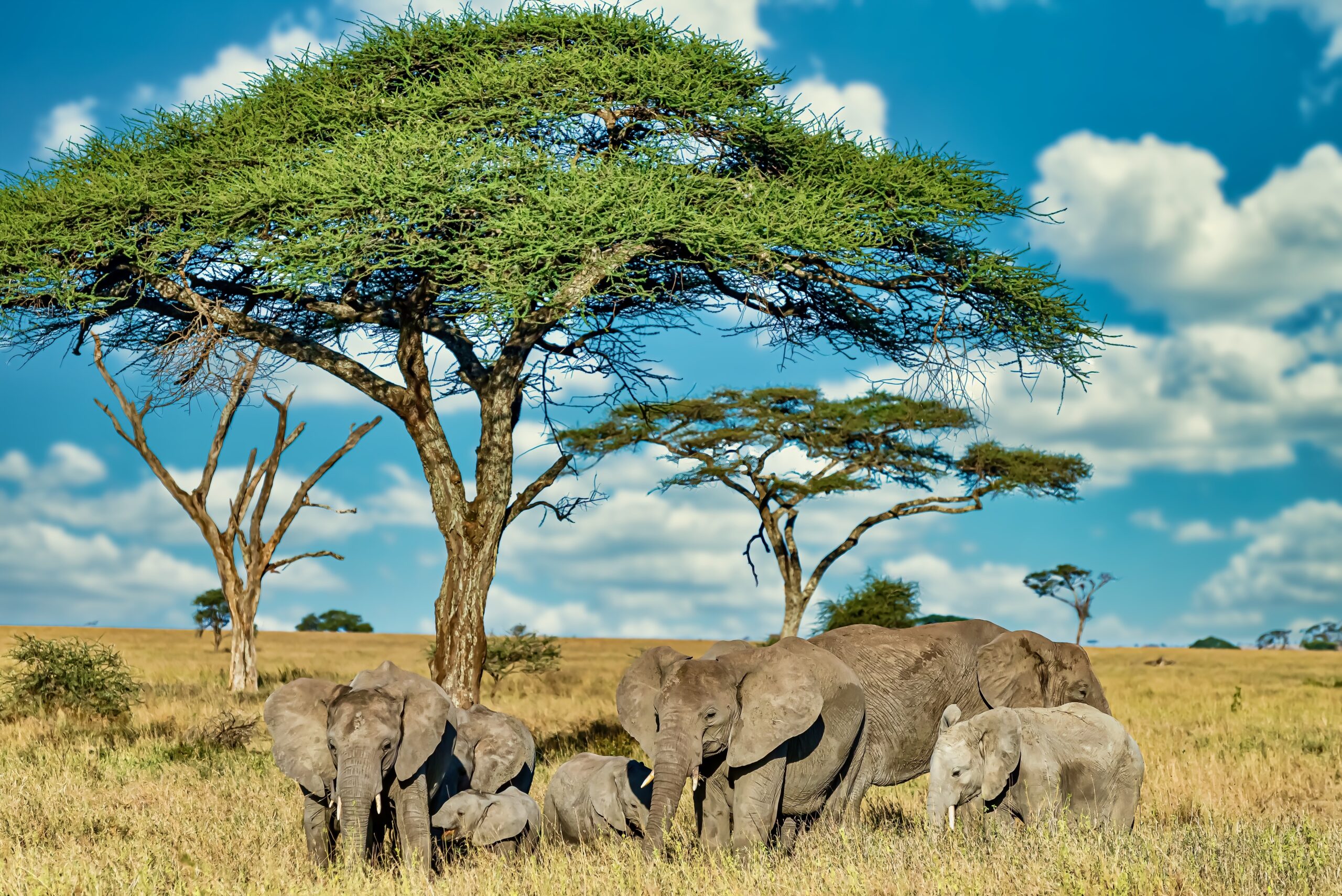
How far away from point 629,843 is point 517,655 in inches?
834

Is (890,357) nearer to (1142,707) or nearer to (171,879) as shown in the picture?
(1142,707)

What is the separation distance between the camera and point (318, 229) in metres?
13.5

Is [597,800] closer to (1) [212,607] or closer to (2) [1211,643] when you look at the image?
(1) [212,607]

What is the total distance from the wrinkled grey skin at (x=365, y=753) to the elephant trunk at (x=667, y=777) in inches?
59.8

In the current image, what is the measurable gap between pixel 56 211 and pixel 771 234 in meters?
9.42

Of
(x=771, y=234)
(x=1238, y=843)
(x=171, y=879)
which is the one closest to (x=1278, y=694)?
(x=771, y=234)

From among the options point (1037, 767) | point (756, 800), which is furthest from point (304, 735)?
point (1037, 767)

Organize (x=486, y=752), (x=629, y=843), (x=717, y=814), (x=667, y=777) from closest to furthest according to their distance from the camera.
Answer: (x=667, y=777) → (x=717, y=814) → (x=629, y=843) → (x=486, y=752)

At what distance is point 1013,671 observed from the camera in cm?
900

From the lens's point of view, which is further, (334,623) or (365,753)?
(334,623)

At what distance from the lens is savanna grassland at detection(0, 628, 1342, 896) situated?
6.52 metres

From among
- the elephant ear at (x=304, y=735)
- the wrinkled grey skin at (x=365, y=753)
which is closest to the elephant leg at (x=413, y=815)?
the wrinkled grey skin at (x=365, y=753)

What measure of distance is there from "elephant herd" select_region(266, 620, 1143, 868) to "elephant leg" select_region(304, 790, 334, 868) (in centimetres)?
1

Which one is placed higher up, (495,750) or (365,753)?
(365,753)
